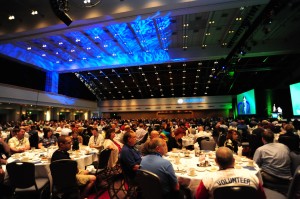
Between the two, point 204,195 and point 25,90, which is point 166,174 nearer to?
point 204,195

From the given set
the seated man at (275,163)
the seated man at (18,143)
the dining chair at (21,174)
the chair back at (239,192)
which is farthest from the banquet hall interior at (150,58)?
the seated man at (18,143)

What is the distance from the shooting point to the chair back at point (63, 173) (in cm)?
305

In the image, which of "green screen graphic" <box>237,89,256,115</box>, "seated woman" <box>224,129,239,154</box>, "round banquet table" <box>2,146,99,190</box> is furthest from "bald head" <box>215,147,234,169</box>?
"green screen graphic" <box>237,89,256,115</box>

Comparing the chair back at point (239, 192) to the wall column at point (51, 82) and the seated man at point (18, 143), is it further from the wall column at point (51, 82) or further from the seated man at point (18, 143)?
the wall column at point (51, 82)

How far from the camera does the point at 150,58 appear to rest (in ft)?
49.4

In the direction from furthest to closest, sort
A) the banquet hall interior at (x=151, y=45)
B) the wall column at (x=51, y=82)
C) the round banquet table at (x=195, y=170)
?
the wall column at (x=51, y=82)
the banquet hall interior at (x=151, y=45)
the round banquet table at (x=195, y=170)

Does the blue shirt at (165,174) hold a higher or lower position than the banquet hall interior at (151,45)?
lower

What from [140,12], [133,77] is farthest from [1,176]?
[133,77]

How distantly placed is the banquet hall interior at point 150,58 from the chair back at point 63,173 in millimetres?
1212

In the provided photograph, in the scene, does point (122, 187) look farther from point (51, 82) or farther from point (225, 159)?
point (51, 82)

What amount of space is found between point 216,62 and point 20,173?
1667cm

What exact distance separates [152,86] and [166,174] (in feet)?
77.3

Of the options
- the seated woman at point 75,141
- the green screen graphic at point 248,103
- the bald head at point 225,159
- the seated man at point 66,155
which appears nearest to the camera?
the bald head at point 225,159

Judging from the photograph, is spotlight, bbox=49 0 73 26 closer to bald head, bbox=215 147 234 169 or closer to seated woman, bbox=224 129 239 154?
seated woman, bbox=224 129 239 154
